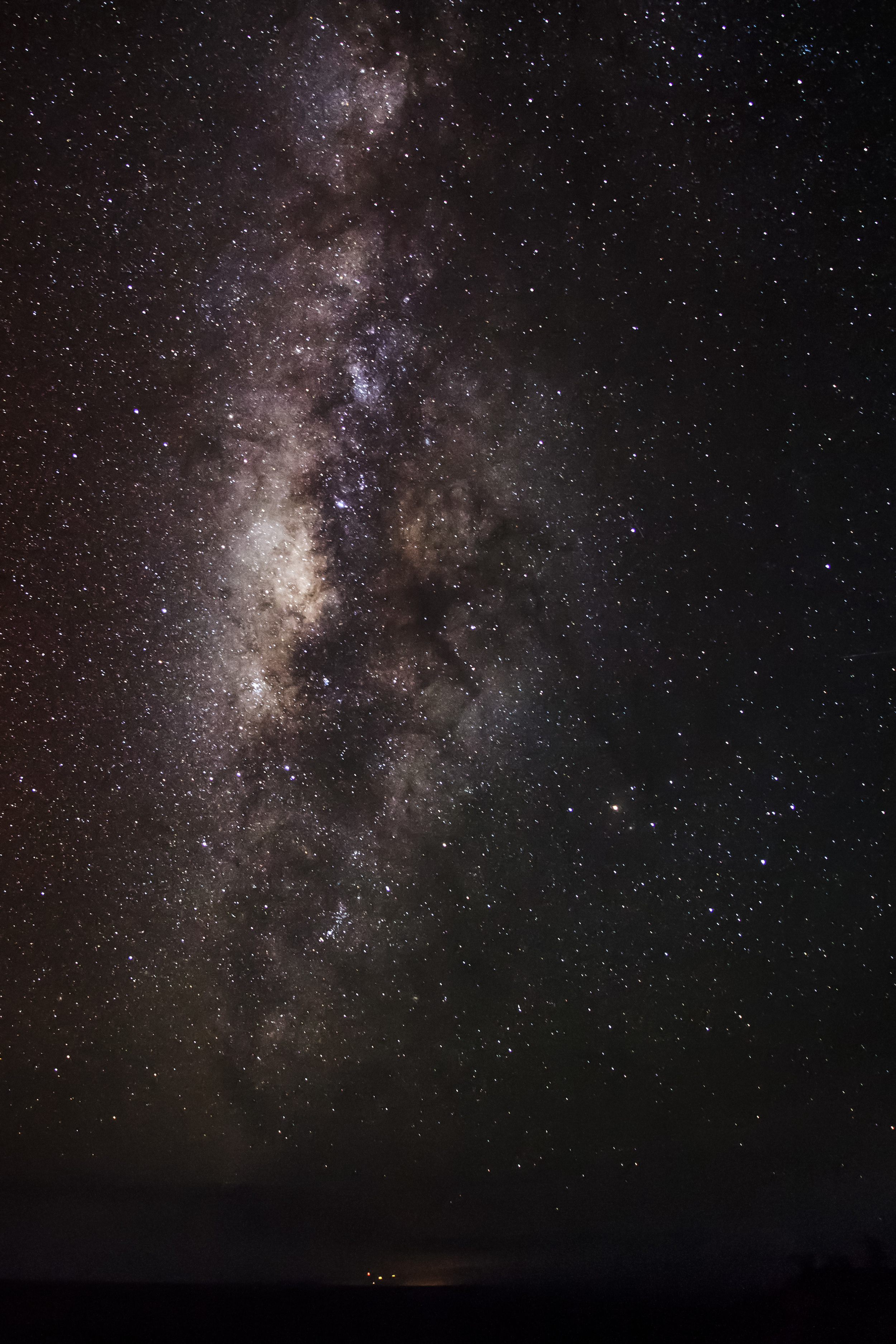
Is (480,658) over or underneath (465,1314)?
over

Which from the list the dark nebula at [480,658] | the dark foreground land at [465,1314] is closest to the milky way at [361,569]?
the dark nebula at [480,658]

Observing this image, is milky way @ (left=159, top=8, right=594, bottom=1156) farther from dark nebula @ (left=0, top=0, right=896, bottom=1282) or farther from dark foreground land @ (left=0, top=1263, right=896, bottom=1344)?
dark foreground land @ (left=0, top=1263, right=896, bottom=1344)

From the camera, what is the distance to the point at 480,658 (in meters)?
1.35

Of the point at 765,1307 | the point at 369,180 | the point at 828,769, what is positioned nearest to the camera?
the point at 369,180

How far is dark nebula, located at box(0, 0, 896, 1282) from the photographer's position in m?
1.28

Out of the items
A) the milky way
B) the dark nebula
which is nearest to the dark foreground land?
the dark nebula

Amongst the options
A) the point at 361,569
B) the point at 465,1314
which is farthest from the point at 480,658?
the point at 465,1314

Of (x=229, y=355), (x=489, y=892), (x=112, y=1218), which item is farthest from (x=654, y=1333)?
(x=229, y=355)

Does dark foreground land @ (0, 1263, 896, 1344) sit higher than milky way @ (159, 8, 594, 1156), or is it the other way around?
milky way @ (159, 8, 594, 1156)

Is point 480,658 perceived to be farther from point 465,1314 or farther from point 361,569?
point 465,1314

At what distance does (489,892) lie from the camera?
140 centimetres

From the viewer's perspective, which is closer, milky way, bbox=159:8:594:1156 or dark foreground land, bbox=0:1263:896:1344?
milky way, bbox=159:8:594:1156

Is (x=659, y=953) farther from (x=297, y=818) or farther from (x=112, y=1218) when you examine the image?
(x=112, y=1218)

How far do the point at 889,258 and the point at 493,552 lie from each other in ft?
3.17
